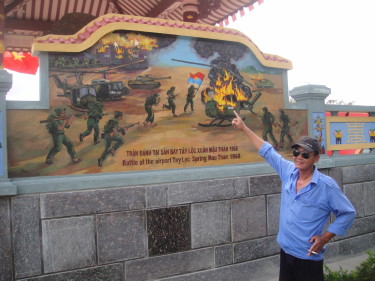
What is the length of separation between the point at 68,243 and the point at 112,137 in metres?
1.12

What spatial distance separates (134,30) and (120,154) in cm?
136

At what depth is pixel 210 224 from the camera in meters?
4.21

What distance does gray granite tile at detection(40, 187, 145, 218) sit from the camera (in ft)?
11.1

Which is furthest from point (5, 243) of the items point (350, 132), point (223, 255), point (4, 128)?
point (350, 132)

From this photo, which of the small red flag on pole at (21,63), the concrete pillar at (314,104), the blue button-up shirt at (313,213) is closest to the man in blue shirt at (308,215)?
the blue button-up shirt at (313,213)

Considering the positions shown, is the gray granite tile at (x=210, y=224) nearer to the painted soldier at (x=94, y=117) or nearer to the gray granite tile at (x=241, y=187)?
the gray granite tile at (x=241, y=187)

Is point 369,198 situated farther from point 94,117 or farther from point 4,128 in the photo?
point 4,128

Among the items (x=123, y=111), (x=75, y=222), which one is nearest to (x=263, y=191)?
(x=123, y=111)

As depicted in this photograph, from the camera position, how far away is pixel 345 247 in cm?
538

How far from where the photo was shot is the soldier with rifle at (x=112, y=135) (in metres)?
3.78

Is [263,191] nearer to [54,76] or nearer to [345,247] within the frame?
[345,247]

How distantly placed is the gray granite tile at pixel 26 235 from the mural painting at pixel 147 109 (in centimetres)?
28

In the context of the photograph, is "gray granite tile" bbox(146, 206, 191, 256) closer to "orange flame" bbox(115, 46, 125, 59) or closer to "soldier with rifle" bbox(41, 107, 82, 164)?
"soldier with rifle" bbox(41, 107, 82, 164)

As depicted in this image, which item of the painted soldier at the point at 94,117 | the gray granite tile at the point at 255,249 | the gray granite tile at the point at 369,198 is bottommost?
the gray granite tile at the point at 255,249
